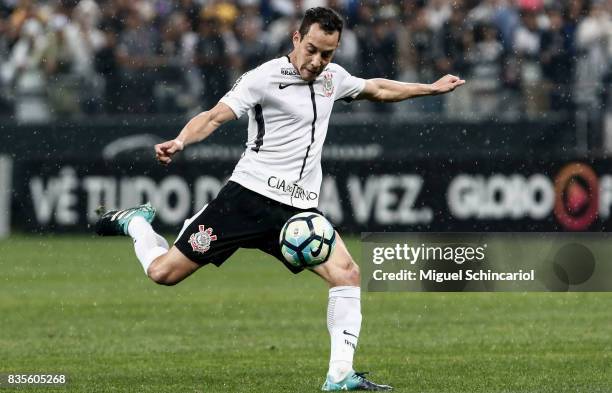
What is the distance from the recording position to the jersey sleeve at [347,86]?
8.45 meters

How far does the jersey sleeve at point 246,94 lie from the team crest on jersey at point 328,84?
0.38 m

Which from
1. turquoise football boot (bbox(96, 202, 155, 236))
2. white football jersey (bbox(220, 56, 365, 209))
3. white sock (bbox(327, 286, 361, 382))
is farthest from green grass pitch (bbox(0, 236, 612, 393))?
white football jersey (bbox(220, 56, 365, 209))

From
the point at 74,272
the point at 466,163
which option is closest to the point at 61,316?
the point at 74,272

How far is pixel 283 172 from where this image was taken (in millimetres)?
8266

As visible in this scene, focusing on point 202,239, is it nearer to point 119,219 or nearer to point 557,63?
point 119,219

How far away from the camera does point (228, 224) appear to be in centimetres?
837

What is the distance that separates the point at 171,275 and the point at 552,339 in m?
3.59

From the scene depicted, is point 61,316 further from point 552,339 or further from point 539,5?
point 539,5

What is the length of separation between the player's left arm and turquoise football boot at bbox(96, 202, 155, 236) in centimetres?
169

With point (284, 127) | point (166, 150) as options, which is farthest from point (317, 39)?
point (166, 150)

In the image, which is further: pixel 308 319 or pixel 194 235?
pixel 308 319

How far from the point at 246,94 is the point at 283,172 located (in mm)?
500

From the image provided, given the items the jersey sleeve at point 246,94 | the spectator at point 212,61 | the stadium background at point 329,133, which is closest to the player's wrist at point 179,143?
the jersey sleeve at point 246,94

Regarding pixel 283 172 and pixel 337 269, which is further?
pixel 283 172
